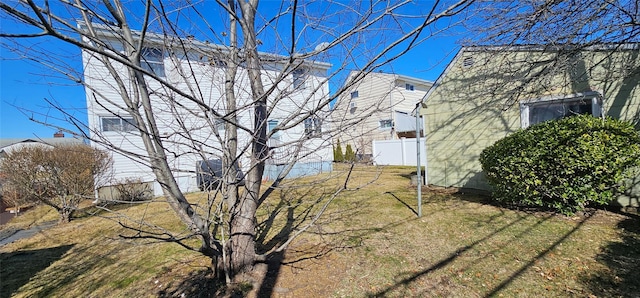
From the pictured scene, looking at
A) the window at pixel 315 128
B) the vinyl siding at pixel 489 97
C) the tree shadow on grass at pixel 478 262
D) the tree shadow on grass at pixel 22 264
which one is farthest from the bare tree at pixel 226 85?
the vinyl siding at pixel 489 97

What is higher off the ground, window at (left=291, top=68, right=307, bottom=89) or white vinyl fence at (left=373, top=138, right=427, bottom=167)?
window at (left=291, top=68, right=307, bottom=89)

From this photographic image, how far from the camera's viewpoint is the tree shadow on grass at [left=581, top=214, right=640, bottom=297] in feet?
8.00

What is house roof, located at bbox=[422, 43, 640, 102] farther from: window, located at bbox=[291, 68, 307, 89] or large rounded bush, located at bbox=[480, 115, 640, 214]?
→ window, located at bbox=[291, 68, 307, 89]

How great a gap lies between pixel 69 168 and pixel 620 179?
11.7m

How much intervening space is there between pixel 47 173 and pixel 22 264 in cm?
354

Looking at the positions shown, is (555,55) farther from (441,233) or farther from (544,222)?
(441,233)

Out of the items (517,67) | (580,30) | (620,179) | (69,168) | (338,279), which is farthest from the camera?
(69,168)

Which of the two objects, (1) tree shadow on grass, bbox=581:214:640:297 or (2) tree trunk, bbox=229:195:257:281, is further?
(2) tree trunk, bbox=229:195:257:281

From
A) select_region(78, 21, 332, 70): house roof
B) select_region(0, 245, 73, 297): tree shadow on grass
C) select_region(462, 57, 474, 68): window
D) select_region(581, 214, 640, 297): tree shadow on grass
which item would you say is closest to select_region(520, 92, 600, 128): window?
select_region(462, 57, 474, 68): window

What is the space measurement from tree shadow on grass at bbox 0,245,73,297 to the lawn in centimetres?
2

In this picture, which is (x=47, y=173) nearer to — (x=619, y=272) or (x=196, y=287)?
(x=196, y=287)

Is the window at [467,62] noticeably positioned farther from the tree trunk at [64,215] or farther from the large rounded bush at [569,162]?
the tree trunk at [64,215]

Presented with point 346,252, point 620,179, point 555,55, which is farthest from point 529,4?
point 346,252

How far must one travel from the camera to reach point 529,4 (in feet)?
14.7
